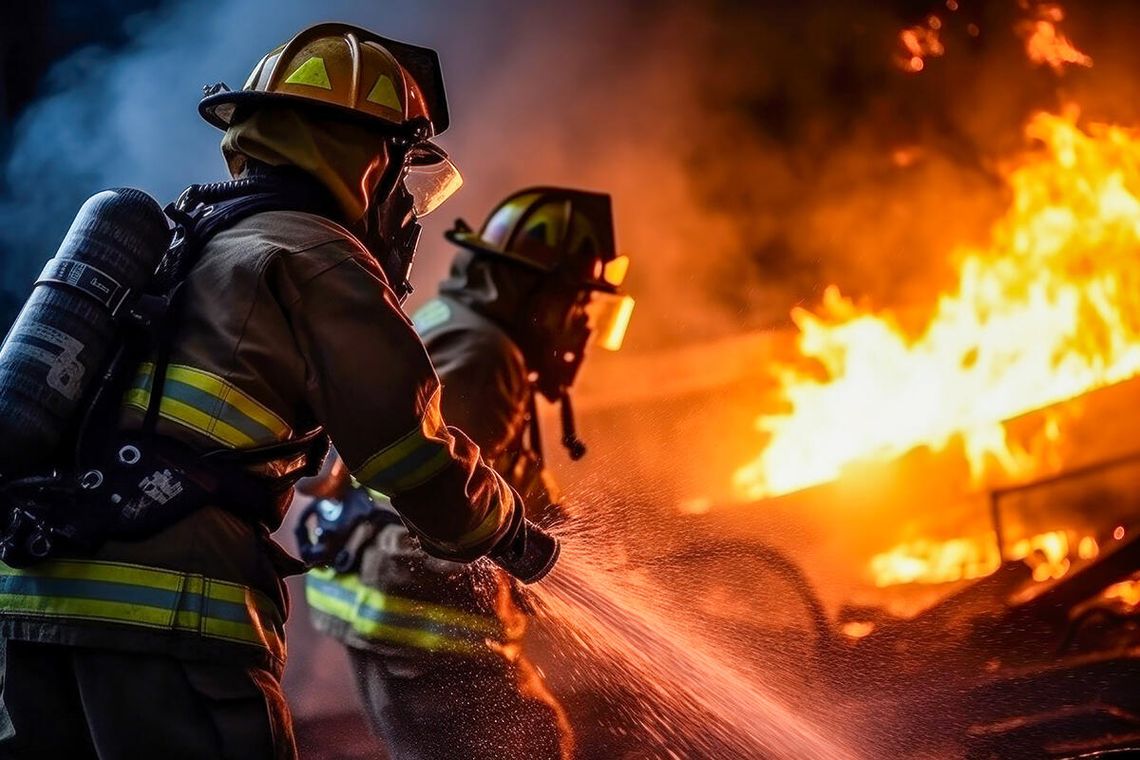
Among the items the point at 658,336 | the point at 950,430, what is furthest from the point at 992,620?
the point at 658,336

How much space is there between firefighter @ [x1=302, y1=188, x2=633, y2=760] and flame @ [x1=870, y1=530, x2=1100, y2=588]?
101 inches

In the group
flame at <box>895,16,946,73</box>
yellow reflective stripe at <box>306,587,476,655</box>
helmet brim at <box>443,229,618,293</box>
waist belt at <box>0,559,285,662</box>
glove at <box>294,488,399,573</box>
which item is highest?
flame at <box>895,16,946,73</box>

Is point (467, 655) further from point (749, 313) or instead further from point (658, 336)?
point (749, 313)

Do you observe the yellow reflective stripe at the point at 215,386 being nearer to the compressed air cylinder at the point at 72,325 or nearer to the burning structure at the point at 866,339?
the compressed air cylinder at the point at 72,325

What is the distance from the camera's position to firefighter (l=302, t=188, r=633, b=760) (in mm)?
3654

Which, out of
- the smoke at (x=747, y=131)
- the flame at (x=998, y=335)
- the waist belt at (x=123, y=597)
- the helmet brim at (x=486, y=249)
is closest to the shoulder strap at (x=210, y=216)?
the waist belt at (x=123, y=597)

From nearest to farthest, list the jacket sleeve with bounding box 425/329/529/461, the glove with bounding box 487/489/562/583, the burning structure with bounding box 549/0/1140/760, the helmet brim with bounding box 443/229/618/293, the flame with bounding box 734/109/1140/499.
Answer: the glove with bounding box 487/489/562/583 < the jacket sleeve with bounding box 425/329/529/461 < the helmet brim with bounding box 443/229/618/293 < the burning structure with bounding box 549/0/1140/760 < the flame with bounding box 734/109/1140/499

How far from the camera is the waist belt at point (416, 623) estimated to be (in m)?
3.60

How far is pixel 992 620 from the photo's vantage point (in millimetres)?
5270

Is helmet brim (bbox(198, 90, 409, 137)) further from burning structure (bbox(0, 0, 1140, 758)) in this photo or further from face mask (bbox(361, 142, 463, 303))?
burning structure (bbox(0, 0, 1140, 758))

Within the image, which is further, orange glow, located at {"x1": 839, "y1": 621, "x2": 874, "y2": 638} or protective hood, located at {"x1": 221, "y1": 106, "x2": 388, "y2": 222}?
orange glow, located at {"x1": 839, "y1": 621, "x2": 874, "y2": 638}

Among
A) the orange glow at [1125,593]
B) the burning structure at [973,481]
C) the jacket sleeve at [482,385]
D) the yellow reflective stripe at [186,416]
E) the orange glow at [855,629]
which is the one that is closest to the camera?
the yellow reflective stripe at [186,416]

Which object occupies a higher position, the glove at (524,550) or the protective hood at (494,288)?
the protective hood at (494,288)

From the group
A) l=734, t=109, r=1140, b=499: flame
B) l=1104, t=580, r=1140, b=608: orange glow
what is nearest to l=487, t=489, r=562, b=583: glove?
l=1104, t=580, r=1140, b=608: orange glow
